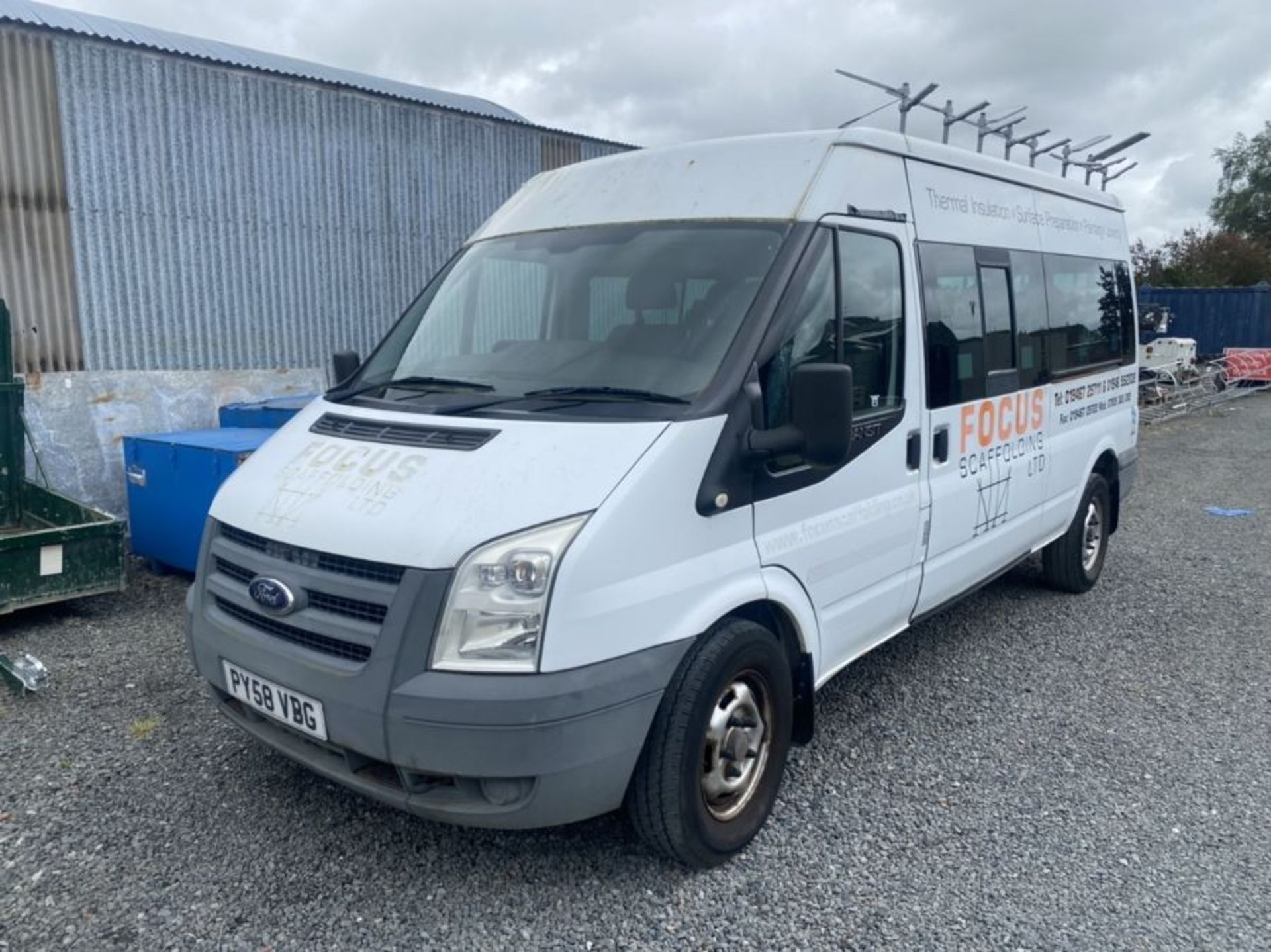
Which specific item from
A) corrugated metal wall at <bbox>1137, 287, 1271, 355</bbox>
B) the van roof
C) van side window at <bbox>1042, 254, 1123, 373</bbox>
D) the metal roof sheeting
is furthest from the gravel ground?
corrugated metal wall at <bbox>1137, 287, 1271, 355</bbox>

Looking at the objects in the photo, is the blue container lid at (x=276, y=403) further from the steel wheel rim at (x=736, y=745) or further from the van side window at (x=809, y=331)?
the steel wheel rim at (x=736, y=745)

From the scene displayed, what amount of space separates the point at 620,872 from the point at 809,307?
200 cm

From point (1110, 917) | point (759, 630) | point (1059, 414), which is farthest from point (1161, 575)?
A: point (759, 630)

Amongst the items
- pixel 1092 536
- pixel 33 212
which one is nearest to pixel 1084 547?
pixel 1092 536

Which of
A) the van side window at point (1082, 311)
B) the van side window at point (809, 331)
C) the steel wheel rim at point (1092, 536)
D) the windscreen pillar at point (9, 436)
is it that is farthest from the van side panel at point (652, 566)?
the windscreen pillar at point (9, 436)

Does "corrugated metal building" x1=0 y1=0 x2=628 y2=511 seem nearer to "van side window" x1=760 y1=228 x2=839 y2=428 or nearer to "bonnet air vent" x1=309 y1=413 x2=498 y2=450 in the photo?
"bonnet air vent" x1=309 y1=413 x2=498 y2=450

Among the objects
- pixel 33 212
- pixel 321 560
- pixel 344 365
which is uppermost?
pixel 33 212

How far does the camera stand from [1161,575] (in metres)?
6.73

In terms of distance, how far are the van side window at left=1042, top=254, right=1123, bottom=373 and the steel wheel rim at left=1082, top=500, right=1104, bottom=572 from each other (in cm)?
99

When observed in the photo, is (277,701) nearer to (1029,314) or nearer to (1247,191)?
(1029,314)

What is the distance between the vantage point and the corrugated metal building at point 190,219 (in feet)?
24.3

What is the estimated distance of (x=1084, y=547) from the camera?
241 inches

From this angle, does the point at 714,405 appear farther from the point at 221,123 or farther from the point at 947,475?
the point at 221,123

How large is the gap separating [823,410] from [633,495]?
651mm
